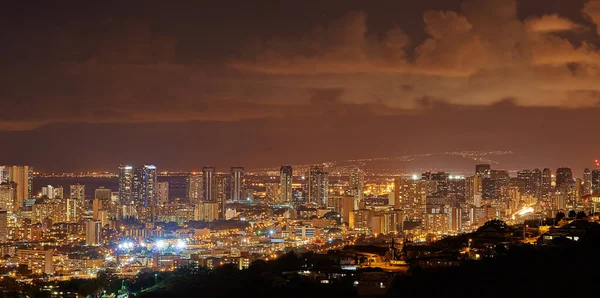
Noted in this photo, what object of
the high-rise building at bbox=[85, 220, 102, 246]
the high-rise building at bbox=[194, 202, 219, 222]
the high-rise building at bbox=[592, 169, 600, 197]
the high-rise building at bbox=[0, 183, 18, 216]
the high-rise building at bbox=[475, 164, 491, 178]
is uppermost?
the high-rise building at bbox=[475, 164, 491, 178]

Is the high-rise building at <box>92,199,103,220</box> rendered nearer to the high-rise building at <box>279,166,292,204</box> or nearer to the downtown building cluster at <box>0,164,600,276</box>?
the downtown building cluster at <box>0,164,600,276</box>

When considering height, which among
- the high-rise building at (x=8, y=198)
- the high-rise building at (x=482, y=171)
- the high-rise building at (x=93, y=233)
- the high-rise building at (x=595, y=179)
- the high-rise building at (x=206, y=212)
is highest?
the high-rise building at (x=482, y=171)

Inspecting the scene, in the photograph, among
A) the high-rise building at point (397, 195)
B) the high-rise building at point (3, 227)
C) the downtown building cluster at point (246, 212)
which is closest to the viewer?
the downtown building cluster at point (246, 212)

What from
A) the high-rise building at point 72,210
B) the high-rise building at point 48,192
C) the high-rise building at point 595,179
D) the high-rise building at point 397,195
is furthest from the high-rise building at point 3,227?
the high-rise building at point 595,179

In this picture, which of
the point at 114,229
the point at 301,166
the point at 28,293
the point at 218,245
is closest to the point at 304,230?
the point at 218,245

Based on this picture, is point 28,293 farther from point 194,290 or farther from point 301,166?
point 301,166

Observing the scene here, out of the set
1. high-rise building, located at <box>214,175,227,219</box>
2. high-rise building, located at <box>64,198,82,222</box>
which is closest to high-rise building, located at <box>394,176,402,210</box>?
high-rise building, located at <box>214,175,227,219</box>

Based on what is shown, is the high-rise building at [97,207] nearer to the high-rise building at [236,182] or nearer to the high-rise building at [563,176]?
the high-rise building at [236,182]
